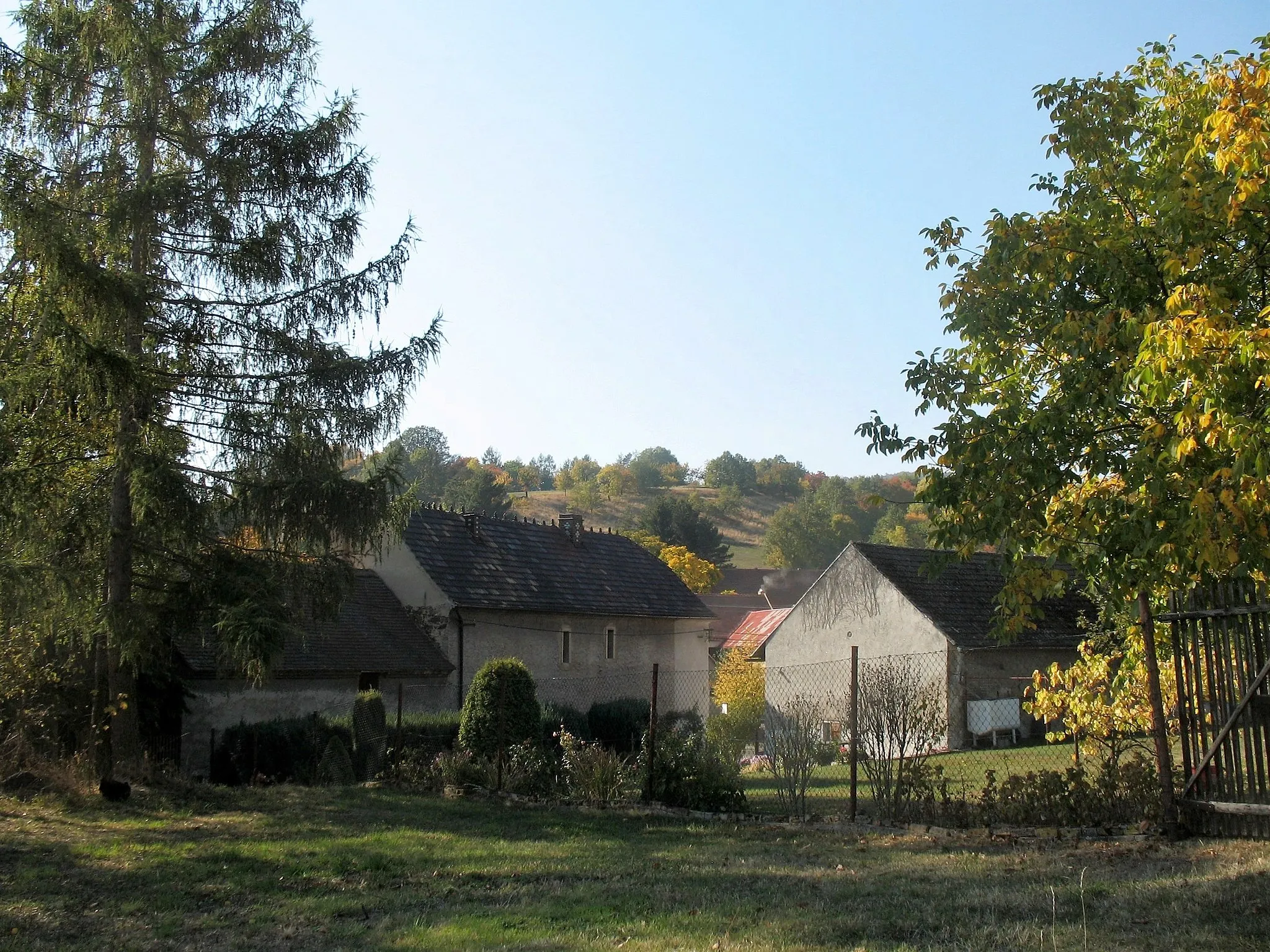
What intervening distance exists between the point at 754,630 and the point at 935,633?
1925cm

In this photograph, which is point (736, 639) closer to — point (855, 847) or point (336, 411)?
point (336, 411)

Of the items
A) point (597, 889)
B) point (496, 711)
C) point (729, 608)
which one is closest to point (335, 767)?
point (496, 711)

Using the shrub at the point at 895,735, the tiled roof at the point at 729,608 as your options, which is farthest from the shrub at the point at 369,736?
the tiled roof at the point at 729,608

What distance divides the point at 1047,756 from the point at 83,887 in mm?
16203

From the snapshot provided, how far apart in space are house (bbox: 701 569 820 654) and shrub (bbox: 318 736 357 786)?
2085 inches

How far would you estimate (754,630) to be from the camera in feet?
155

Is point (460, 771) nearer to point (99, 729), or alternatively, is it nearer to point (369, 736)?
point (99, 729)

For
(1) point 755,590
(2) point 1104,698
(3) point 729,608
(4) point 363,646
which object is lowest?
(2) point 1104,698

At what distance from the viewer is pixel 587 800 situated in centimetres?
1373

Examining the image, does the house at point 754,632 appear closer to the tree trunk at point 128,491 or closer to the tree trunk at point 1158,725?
the tree trunk at point 128,491

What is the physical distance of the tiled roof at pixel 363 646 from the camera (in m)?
23.0

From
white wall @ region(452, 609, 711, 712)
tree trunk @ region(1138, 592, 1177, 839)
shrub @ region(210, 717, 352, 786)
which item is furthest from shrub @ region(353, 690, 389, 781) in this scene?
tree trunk @ region(1138, 592, 1177, 839)

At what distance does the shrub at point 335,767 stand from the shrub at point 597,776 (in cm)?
608

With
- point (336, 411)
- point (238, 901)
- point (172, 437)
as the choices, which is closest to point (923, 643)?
point (336, 411)
